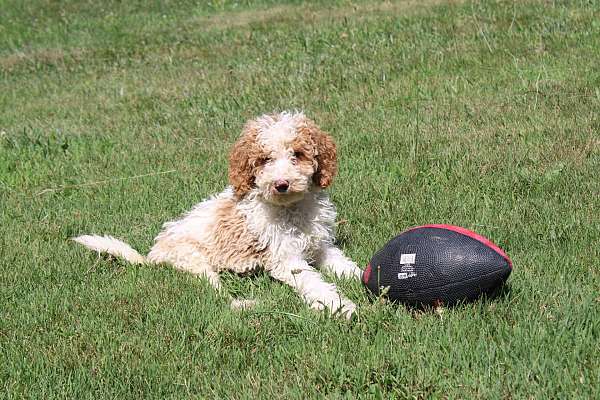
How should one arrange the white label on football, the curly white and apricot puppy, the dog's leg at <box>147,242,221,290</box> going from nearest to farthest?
the white label on football < the curly white and apricot puppy < the dog's leg at <box>147,242,221,290</box>

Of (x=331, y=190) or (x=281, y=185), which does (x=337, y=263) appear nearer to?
(x=281, y=185)

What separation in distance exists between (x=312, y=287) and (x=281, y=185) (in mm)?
671

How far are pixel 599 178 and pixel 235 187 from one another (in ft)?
9.79

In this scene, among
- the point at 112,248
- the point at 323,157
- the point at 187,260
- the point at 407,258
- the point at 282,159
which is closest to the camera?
the point at 407,258

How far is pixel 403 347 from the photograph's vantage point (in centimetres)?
409

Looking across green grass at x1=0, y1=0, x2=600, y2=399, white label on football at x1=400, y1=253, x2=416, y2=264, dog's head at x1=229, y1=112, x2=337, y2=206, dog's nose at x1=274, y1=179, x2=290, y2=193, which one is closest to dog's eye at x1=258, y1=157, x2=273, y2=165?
dog's head at x1=229, y1=112, x2=337, y2=206

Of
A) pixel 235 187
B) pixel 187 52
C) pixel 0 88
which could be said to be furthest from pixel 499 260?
pixel 0 88

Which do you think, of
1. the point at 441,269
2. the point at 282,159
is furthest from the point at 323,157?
the point at 441,269

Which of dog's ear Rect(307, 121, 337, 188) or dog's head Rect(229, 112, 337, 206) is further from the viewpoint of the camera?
dog's ear Rect(307, 121, 337, 188)

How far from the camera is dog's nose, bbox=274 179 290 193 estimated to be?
16.8 feet

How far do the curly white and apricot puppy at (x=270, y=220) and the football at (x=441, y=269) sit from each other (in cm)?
59

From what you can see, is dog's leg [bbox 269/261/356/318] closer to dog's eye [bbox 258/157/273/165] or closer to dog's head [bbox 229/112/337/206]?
dog's head [bbox 229/112/337/206]

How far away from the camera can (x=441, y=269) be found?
4457 mm

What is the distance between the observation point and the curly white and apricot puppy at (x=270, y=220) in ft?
17.4
